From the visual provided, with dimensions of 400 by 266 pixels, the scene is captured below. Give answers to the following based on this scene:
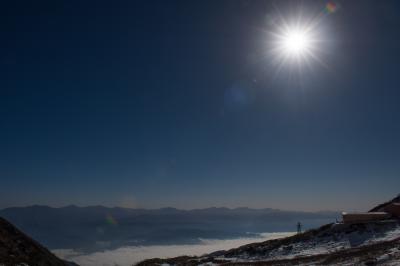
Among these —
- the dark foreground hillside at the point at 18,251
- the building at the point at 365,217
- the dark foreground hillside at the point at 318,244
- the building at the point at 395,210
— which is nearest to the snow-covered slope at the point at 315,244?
the dark foreground hillside at the point at 318,244

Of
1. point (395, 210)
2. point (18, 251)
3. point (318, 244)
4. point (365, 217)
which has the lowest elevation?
point (18, 251)

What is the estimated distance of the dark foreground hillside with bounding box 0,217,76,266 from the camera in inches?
795

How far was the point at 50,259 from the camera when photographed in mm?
23984

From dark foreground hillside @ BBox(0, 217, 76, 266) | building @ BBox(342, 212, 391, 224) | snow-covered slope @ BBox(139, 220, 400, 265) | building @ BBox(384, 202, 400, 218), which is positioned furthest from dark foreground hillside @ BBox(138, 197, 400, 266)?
dark foreground hillside @ BBox(0, 217, 76, 266)

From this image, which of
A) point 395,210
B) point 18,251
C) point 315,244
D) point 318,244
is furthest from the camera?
point 395,210

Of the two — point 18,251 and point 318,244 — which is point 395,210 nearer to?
point 318,244

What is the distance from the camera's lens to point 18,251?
22047mm

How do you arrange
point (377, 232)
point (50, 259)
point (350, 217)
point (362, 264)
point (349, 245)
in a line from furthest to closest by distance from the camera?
point (350, 217), point (377, 232), point (349, 245), point (50, 259), point (362, 264)

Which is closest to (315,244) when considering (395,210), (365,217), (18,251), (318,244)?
(318,244)

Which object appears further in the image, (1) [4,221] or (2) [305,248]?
(2) [305,248]

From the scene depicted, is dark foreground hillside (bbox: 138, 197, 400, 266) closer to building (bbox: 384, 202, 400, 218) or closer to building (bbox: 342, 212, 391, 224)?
building (bbox: 384, 202, 400, 218)

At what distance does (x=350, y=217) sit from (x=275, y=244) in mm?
11065

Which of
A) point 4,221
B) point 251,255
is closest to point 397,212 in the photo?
point 251,255

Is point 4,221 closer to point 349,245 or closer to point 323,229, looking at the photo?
point 349,245
